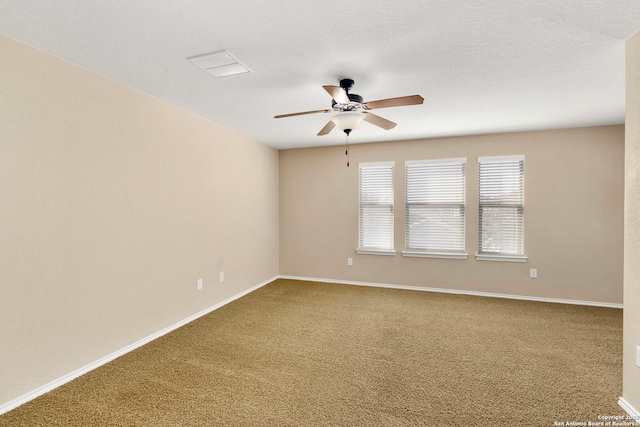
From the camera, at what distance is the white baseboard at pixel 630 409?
193 centimetres

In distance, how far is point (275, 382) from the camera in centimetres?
238

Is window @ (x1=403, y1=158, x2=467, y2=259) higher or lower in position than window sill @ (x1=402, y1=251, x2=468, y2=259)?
higher

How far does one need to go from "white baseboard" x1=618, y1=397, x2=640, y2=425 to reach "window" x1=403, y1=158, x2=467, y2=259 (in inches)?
109

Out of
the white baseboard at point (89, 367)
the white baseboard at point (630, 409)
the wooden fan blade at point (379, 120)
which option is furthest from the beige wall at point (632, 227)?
the white baseboard at point (89, 367)

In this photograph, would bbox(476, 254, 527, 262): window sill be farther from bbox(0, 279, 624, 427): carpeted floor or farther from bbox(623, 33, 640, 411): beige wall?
bbox(623, 33, 640, 411): beige wall

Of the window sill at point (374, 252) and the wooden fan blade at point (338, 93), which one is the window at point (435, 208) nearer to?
the window sill at point (374, 252)

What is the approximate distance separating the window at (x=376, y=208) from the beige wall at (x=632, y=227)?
3.24 metres

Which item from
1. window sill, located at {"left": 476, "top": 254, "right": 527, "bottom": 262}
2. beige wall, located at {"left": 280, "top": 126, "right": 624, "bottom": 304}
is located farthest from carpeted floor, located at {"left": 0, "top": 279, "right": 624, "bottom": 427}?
window sill, located at {"left": 476, "top": 254, "right": 527, "bottom": 262}

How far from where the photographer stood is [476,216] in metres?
4.75

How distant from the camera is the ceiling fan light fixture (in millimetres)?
2691

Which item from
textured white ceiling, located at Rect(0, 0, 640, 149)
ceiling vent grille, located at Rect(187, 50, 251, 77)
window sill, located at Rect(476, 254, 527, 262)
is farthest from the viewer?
window sill, located at Rect(476, 254, 527, 262)

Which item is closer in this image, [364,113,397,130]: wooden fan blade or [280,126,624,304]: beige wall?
[364,113,397,130]: wooden fan blade

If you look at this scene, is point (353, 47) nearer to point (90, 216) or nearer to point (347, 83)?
point (347, 83)

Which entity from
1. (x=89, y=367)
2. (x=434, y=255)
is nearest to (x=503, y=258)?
(x=434, y=255)
